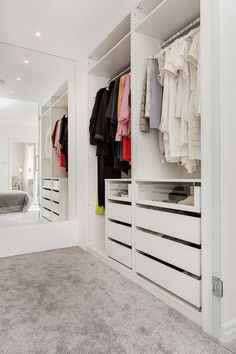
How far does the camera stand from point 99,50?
→ 8.30ft

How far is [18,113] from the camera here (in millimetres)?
2736

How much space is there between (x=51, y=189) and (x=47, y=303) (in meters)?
1.63

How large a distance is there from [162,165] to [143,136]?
1.03 ft

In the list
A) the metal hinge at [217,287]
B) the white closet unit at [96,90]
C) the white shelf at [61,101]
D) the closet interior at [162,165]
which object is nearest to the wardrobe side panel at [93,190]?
the white closet unit at [96,90]

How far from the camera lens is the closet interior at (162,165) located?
57.3 inches

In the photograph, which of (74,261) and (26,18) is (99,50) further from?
(74,261)

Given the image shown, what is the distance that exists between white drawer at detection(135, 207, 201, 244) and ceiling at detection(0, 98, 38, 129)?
1.76m

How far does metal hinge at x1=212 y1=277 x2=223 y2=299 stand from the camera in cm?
122

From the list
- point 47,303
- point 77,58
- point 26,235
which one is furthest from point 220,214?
point 77,58

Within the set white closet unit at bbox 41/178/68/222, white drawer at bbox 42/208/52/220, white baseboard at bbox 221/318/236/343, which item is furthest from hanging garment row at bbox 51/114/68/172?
white baseboard at bbox 221/318/236/343

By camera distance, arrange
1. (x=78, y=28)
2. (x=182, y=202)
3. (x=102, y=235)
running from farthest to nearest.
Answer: (x=102, y=235) → (x=78, y=28) → (x=182, y=202)

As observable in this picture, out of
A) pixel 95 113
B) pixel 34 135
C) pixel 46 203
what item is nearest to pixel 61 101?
pixel 34 135

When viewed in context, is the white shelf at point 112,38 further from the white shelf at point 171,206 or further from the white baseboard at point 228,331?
the white baseboard at point 228,331

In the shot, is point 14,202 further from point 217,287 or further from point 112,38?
point 217,287
